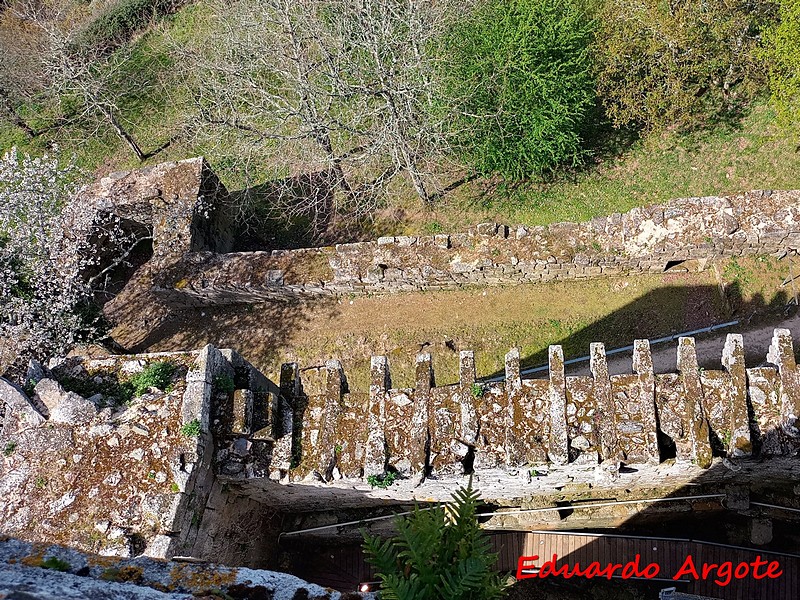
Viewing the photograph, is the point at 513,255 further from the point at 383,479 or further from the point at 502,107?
the point at 383,479

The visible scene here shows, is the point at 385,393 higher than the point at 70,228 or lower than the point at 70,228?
lower

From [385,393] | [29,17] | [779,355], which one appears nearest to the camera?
[779,355]

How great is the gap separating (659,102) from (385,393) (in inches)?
442

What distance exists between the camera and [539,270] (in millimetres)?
14008

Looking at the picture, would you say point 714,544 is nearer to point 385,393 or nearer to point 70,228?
point 385,393

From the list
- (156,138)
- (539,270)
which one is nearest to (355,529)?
(539,270)

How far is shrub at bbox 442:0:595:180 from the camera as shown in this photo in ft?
49.7

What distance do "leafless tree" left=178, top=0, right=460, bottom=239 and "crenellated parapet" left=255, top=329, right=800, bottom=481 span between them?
797 centimetres

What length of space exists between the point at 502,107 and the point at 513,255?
4061mm

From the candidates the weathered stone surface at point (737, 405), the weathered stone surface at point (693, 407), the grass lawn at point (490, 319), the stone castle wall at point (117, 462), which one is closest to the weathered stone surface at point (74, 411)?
the stone castle wall at point (117, 462)

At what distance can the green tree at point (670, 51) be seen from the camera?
1520cm

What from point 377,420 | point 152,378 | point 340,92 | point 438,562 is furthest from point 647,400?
point 340,92

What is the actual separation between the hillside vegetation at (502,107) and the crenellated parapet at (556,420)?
7922 millimetres

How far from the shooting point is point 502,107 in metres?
15.3
